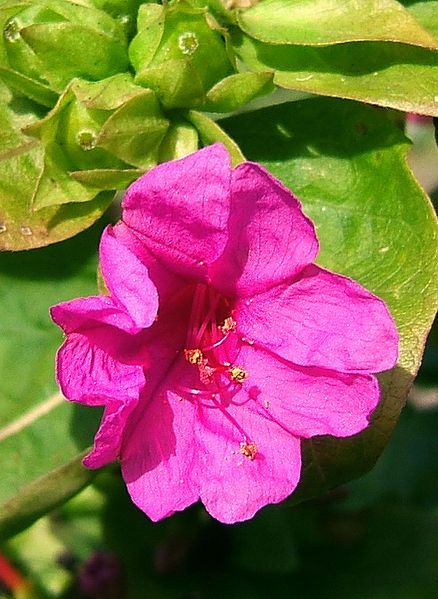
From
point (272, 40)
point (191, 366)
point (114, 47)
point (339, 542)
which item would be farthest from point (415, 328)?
point (339, 542)

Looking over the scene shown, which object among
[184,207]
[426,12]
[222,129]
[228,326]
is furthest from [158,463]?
[426,12]

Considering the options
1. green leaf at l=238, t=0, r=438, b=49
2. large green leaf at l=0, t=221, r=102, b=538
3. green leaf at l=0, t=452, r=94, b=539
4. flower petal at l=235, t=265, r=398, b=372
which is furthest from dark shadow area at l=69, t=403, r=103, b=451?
green leaf at l=238, t=0, r=438, b=49

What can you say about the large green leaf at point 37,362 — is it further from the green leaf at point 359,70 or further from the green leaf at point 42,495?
the green leaf at point 359,70

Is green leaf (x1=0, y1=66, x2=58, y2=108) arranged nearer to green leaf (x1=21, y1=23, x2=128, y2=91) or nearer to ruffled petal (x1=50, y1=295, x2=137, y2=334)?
green leaf (x1=21, y1=23, x2=128, y2=91)

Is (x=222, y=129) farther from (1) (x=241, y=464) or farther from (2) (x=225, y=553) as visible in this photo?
(2) (x=225, y=553)

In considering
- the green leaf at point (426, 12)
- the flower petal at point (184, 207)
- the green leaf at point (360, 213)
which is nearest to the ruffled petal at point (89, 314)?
the flower petal at point (184, 207)
